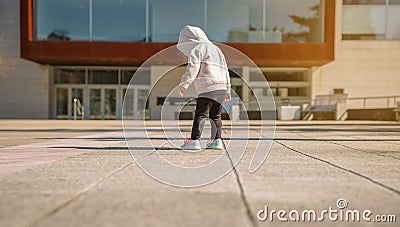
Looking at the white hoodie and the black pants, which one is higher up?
the white hoodie

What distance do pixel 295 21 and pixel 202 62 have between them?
19.0 m

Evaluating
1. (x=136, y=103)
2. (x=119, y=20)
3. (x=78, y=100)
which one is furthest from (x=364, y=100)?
(x=78, y=100)

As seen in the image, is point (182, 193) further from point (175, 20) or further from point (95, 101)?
point (95, 101)

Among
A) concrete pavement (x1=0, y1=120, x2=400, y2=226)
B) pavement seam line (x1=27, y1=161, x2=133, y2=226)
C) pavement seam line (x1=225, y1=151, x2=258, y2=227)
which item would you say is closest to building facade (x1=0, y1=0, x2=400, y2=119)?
concrete pavement (x1=0, y1=120, x2=400, y2=226)

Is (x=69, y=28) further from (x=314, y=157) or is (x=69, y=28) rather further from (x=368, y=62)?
(x=314, y=157)

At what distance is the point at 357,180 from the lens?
3615 mm

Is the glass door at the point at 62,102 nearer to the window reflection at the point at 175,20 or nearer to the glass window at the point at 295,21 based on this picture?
the window reflection at the point at 175,20

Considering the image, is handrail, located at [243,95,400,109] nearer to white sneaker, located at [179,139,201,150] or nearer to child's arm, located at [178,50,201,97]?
white sneaker, located at [179,139,201,150]

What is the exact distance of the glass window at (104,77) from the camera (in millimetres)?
26750

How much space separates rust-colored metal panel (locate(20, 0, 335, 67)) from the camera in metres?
22.5

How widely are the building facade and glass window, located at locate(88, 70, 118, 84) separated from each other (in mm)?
65

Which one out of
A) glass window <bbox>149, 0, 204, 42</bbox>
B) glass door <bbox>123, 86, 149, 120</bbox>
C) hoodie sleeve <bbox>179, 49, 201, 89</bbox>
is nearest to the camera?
hoodie sleeve <bbox>179, 49, 201, 89</bbox>

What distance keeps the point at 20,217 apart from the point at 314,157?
12.8ft

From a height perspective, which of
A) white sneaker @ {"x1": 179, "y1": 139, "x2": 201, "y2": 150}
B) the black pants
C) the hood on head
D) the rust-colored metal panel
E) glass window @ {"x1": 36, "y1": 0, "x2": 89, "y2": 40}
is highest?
glass window @ {"x1": 36, "y1": 0, "x2": 89, "y2": 40}
